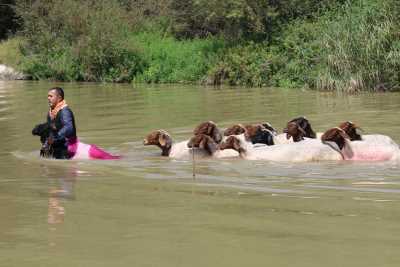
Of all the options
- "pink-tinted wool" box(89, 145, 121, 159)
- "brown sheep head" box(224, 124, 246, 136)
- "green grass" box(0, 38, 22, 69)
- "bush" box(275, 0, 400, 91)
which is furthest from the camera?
"green grass" box(0, 38, 22, 69)

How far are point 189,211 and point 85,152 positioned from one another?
17.3 ft

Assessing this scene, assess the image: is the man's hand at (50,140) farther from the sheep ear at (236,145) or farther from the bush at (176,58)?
the bush at (176,58)

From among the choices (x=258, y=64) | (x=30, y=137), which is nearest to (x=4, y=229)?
(x=30, y=137)

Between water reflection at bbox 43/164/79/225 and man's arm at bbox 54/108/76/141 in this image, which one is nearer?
water reflection at bbox 43/164/79/225

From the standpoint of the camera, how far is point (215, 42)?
38969mm

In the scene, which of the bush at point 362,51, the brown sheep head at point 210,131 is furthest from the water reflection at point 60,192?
the bush at point 362,51

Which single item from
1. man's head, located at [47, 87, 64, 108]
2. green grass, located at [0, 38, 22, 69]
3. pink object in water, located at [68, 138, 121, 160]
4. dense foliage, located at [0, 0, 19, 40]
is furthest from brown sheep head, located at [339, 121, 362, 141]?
dense foliage, located at [0, 0, 19, 40]

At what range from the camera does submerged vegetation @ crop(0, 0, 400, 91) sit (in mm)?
27297

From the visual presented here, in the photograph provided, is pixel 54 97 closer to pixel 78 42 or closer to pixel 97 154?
pixel 97 154

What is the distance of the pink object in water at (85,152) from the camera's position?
13305 mm

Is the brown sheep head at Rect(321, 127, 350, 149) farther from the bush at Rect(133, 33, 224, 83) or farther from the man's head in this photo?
the bush at Rect(133, 33, 224, 83)

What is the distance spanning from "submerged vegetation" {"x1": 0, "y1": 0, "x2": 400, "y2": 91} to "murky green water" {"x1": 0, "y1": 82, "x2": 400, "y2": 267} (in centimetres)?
1099

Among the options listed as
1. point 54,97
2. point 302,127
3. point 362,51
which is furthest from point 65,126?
point 362,51

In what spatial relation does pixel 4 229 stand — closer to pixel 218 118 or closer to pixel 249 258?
pixel 249 258
